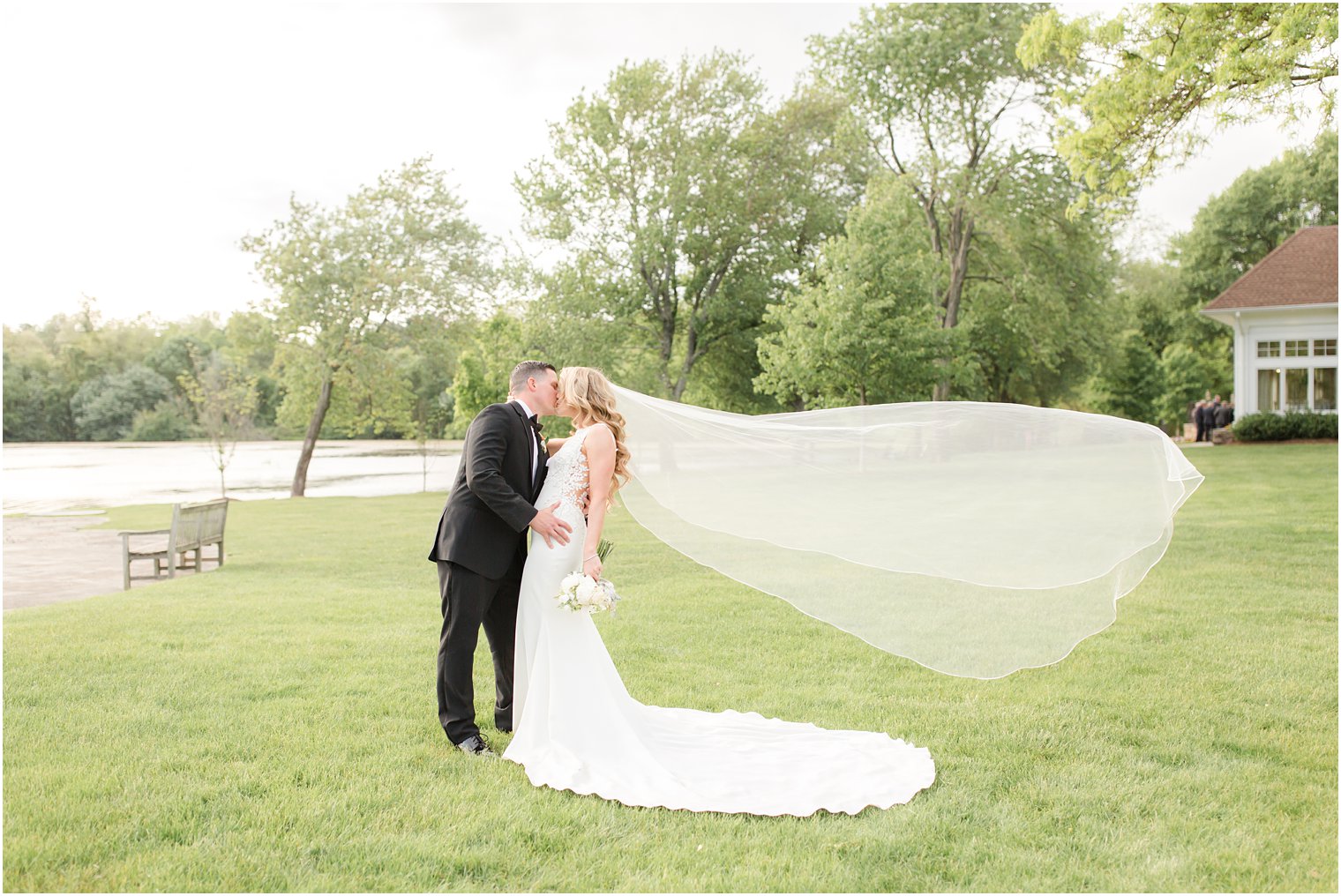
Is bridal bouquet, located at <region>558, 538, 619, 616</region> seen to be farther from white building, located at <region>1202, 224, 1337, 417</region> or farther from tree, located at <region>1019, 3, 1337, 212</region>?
white building, located at <region>1202, 224, 1337, 417</region>

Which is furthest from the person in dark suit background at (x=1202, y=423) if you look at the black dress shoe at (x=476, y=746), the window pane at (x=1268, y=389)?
the black dress shoe at (x=476, y=746)

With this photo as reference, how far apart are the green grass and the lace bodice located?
158cm

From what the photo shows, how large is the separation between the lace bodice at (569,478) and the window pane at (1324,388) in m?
37.5

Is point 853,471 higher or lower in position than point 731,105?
Answer: lower

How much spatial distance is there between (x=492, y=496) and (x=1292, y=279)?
39.1m

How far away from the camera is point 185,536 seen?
13711 millimetres

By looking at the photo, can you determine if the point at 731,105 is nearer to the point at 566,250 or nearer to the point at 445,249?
the point at 566,250

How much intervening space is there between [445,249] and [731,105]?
11.9 meters

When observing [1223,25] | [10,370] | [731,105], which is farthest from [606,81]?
[10,370]

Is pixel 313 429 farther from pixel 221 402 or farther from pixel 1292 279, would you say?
pixel 1292 279

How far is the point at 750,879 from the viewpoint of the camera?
3922 millimetres

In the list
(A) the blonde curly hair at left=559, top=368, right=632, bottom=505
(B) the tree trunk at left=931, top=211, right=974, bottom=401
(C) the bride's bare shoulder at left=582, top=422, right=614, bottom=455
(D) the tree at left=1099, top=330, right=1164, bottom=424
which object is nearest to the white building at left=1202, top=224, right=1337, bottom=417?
(B) the tree trunk at left=931, top=211, right=974, bottom=401

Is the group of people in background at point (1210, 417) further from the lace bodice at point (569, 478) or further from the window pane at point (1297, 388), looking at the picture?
the lace bodice at point (569, 478)

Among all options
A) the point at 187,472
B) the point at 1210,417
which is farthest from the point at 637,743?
the point at 187,472
